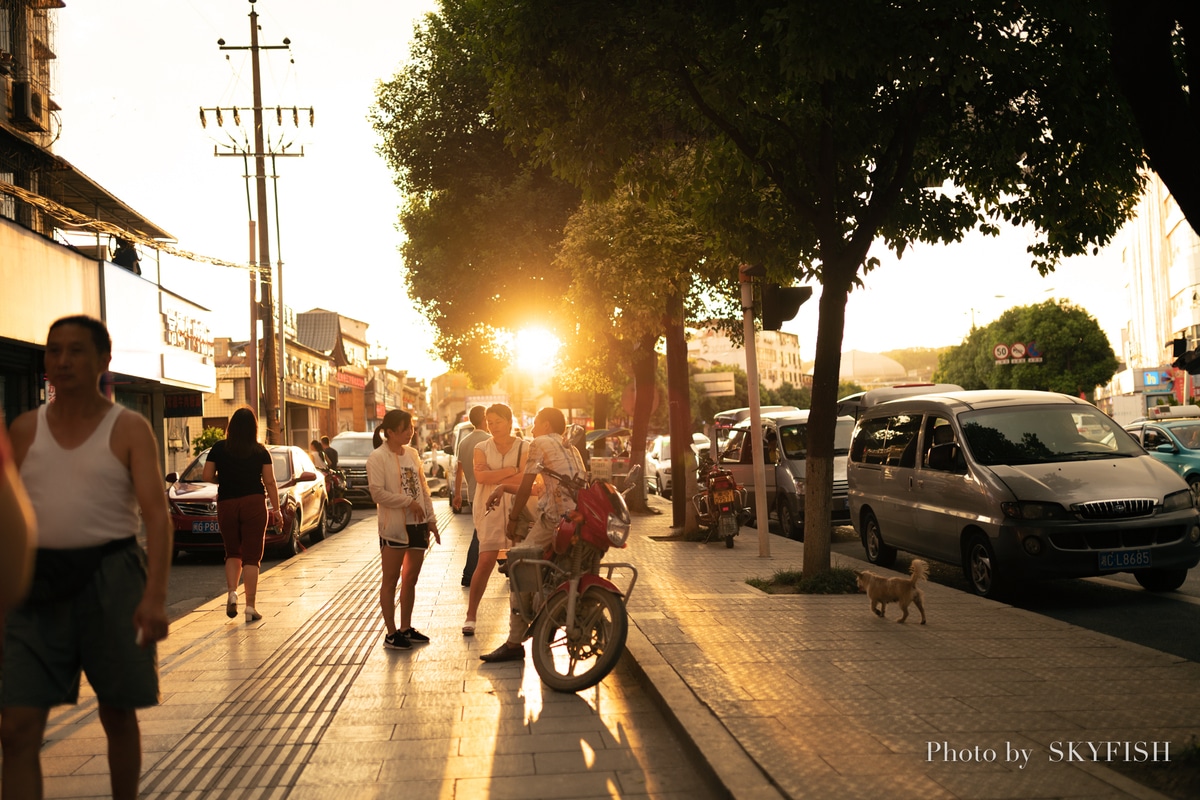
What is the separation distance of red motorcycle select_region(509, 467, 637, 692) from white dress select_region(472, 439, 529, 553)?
1.36 meters

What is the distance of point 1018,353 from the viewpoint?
243ft

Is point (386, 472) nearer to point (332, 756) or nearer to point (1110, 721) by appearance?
point (332, 756)

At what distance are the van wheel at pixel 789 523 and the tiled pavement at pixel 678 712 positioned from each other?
8571 mm

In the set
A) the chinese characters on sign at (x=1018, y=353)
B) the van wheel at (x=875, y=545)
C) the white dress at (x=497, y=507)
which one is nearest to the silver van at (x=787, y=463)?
the van wheel at (x=875, y=545)

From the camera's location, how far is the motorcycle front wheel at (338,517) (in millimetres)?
20859

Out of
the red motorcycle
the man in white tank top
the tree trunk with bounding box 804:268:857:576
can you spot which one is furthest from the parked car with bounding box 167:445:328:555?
the man in white tank top

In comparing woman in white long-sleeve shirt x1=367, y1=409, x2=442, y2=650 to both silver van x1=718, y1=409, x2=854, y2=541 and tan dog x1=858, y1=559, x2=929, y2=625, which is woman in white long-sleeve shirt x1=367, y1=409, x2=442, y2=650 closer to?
tan dog x1=858, y1=559, x2=929, y2=625

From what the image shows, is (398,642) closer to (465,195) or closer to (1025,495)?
(1025,495)

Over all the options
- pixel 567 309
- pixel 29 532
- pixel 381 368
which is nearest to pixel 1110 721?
pixel 29 532

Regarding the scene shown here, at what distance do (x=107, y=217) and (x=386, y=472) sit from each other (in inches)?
828

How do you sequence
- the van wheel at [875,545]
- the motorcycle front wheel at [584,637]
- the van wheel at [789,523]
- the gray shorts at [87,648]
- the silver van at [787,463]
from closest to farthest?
the gray shorts at [87,648], the motorcycle front wheel at [584,637], the van wheel at [875,545], the silver van at [787,463], the van wheel at [789,523]

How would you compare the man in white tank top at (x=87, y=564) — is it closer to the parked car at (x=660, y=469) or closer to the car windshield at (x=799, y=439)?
the car windshield at (x=799, y=439)

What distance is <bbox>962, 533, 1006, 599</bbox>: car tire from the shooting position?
32.7 feet

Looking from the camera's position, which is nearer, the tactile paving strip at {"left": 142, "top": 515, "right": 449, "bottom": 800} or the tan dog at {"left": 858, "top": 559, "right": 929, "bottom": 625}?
the tactile paving strip at {"left": 142, "top": 515, "right": 449, "bottom": 800}
